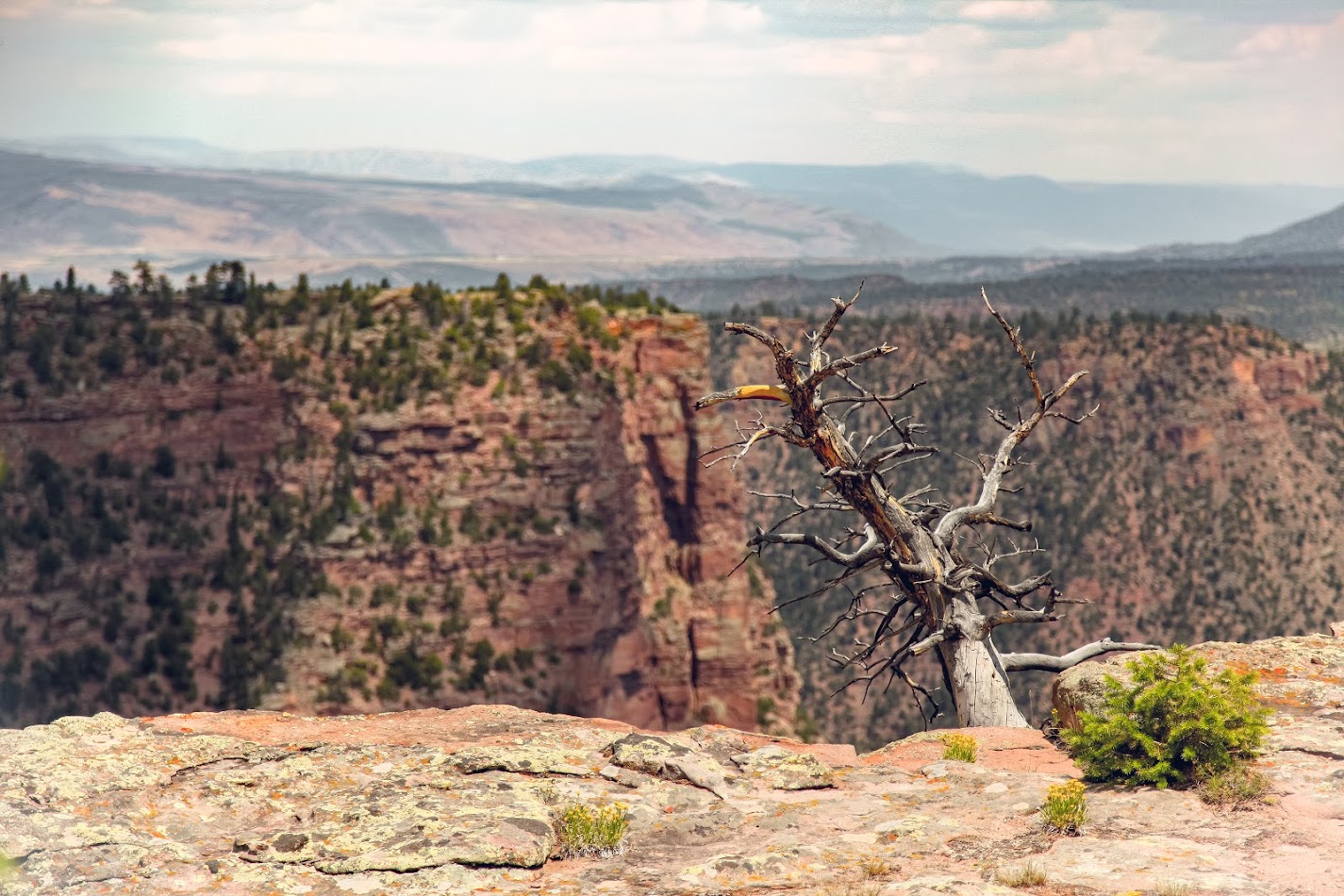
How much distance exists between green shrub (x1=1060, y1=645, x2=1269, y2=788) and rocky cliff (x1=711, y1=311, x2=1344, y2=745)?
70.0m

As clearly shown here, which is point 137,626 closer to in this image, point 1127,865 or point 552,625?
point 552,625

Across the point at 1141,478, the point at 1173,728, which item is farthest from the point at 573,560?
the point at 1141,478

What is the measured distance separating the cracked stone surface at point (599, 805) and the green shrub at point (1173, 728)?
0.30 meters

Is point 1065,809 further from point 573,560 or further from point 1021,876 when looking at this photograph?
point 573,560

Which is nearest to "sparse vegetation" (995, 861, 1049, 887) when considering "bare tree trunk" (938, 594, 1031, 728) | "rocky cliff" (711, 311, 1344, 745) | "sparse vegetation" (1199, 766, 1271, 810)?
"sparse vegetation" (1199, 766, 1271, 810)

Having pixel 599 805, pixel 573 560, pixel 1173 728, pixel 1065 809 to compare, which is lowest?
pixel 573 560

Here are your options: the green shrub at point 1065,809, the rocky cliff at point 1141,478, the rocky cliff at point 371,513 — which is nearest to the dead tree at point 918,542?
the green shrub at point 1065,809

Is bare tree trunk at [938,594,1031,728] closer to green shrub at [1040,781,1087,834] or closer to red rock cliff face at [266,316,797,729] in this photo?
green shrub at [1040,781,1087,834]

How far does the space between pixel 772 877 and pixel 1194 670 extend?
18.3 feet

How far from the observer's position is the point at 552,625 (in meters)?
63.5

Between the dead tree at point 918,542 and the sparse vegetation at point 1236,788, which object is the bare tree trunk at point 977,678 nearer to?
the dead tree at point 918,542

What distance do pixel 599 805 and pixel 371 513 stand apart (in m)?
48.9

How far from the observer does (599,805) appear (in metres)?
14.7

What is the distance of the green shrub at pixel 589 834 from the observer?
13.7 m
